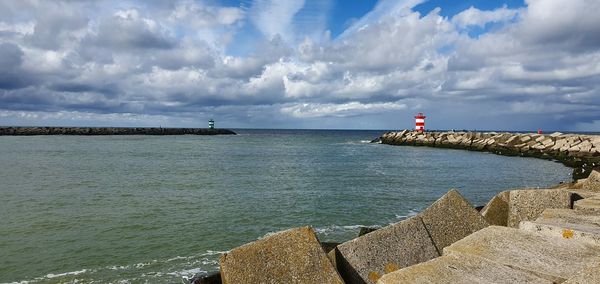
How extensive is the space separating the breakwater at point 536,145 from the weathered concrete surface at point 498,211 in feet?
60.7

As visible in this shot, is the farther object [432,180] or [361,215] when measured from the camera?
[432,180]

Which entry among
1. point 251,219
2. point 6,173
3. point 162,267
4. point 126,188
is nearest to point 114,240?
point 162,267

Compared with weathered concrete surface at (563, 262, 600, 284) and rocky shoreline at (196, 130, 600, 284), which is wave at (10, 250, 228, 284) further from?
weathered concrete surface at (563, 262, 600, 284)

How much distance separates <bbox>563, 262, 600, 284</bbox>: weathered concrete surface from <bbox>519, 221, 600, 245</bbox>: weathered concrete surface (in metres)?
1.71

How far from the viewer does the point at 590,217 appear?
224 inches

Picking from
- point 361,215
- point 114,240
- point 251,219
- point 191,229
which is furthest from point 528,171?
point 114,240

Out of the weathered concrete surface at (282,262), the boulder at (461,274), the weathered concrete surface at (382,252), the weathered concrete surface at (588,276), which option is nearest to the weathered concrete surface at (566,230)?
the weathered concrete surface at (382,252)

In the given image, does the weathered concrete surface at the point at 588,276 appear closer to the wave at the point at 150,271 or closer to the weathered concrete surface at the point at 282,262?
the weathered concrete surface at the point at 282,262

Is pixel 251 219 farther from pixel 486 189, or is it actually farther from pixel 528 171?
pixel 528 171

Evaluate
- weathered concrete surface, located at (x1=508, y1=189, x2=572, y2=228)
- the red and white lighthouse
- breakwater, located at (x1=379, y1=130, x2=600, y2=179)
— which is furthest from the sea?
the red and white lighthouse

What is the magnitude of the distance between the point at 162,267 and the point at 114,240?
2543 mm

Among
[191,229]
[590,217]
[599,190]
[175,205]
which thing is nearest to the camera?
[590,217]

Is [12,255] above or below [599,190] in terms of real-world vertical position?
below

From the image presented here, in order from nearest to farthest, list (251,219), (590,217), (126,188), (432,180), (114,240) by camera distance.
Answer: (590,217)
(114,240)
(251,219)
(126,188)
(432,180)
